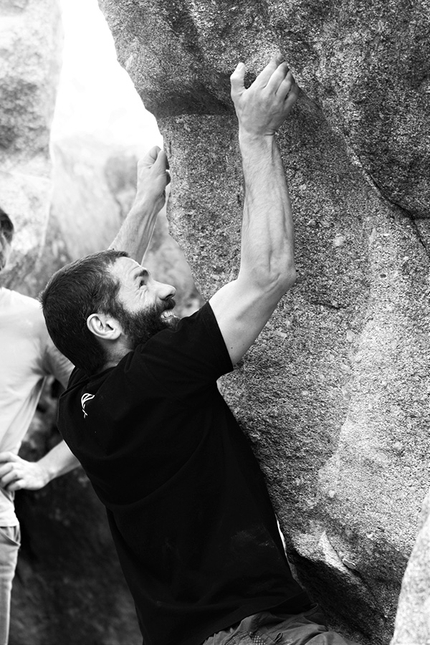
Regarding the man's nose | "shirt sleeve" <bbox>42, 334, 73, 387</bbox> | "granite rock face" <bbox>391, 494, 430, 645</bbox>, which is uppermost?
the man's nose

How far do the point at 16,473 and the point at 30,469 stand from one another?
46 mm

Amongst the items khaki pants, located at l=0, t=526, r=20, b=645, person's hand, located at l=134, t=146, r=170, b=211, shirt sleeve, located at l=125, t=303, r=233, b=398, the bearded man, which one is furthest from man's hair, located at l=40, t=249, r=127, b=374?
khaki pants, located at l=0, t=526, r=20, b=645

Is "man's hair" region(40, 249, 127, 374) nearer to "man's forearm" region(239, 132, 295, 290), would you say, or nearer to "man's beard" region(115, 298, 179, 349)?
"man's beard" region(115, 298, 179, 349)

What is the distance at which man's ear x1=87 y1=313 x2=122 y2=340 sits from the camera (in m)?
1.55

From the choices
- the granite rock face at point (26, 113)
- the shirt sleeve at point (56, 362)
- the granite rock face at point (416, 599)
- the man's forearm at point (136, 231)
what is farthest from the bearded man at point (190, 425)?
the granite rock face at point (26, 113)

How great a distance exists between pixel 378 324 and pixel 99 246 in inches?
88.0

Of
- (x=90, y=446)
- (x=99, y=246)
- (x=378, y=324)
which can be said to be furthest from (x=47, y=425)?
(x=378, y=324)

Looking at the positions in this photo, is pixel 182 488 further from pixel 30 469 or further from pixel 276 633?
pixel 30 469

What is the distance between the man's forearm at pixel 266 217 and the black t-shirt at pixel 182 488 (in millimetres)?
115

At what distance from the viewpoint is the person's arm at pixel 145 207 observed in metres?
1.81

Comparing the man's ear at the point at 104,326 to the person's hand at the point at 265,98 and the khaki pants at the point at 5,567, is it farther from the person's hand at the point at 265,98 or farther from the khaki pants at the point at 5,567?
the khaki pants at the point at 5,567

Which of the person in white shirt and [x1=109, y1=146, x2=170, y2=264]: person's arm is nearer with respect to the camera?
[x1=109, y1=146, x2=170, y2=264]: person's arm

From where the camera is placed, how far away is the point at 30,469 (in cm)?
A: 209

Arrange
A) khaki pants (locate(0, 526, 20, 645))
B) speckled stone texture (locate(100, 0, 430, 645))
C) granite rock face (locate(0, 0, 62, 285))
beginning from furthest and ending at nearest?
granite rock face (locate(0, 0, 62, 285))
khaki pants (locate(0, 526, 20, 645))
speckled stone texture (locate(100, 0, 430, 645))
